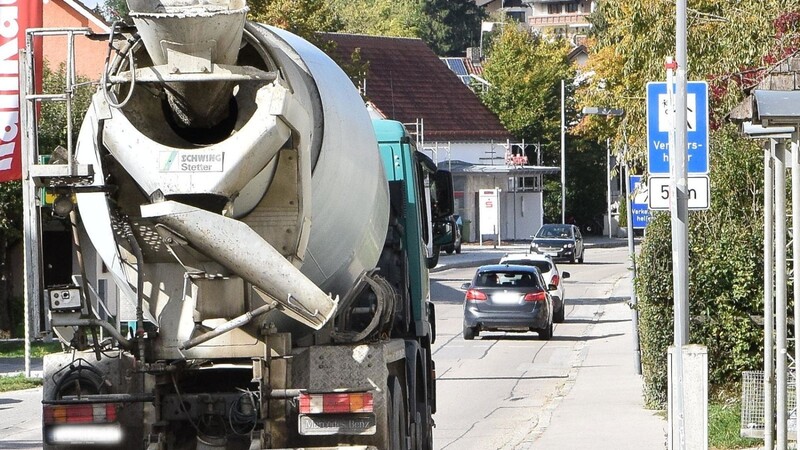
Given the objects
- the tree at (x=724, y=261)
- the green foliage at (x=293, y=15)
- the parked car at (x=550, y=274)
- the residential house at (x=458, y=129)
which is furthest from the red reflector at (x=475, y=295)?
the residential house at (x=458, y=129)

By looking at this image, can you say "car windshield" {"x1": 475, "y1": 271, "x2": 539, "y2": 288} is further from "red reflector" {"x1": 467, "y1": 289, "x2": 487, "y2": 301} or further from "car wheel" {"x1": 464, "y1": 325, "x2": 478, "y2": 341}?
"car wheel" {"x1": 464, "y1": 325, "x2": 478, "y2": 341}

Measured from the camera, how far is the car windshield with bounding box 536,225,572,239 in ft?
205

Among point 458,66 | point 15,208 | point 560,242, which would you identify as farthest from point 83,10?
point 458,66

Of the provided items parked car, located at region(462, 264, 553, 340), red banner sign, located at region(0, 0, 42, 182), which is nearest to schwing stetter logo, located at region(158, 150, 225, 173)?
red banner sign, located at region(0, 0, 42, 182)

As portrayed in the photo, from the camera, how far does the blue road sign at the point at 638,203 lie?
23.2m

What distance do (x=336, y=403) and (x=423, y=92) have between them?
69.4 metres

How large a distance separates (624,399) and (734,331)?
2456mm

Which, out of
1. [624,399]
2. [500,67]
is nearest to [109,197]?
[624,399]

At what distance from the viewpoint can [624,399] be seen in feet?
65.6

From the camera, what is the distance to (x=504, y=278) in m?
31.5

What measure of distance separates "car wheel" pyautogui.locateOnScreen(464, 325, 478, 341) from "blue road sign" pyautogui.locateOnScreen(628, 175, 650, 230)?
7.73m

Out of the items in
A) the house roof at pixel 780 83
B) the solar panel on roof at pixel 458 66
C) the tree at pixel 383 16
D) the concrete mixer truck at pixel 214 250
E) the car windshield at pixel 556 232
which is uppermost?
the tree at pixel 383 16

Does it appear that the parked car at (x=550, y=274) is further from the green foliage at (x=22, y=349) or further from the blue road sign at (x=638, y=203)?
the green foliage at (x=22, y=349)

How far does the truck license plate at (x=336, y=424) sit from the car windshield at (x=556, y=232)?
52.8 m
